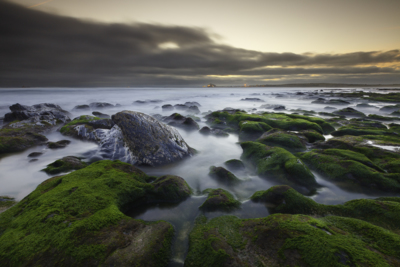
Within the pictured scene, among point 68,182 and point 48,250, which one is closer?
point 48,250

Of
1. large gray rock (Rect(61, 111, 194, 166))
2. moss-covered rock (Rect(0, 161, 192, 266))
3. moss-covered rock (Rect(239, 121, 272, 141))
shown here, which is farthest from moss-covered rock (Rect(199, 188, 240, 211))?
moss-covered rock (Rect(239, 121, 272, 141))

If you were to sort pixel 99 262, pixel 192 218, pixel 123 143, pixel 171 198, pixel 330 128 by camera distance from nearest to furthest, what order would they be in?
pixel 99 262 → pixel 192 218 → pixel 171 198 → pixel 123 143 → pixel 330 128

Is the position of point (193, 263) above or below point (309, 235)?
below

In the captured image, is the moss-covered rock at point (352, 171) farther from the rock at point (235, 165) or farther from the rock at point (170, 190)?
the rock at point (170, 190)

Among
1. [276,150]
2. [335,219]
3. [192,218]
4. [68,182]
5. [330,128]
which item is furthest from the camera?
[330,128]

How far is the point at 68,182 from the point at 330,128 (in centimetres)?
1376

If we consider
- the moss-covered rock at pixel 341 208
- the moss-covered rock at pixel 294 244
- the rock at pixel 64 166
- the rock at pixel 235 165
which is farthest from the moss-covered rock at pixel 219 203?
the rock at pixel 64 166

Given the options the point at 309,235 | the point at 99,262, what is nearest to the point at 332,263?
the point at 309,235

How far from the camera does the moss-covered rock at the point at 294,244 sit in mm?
2266

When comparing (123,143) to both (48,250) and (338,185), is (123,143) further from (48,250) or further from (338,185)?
(338,185)

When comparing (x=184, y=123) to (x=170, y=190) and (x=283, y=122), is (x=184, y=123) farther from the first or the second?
(x=170, y=190)

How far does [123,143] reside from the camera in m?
7.18

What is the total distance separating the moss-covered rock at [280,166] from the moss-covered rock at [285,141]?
4.90 feet

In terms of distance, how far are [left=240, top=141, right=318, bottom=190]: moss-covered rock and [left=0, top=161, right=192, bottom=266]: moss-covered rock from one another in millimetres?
3958
